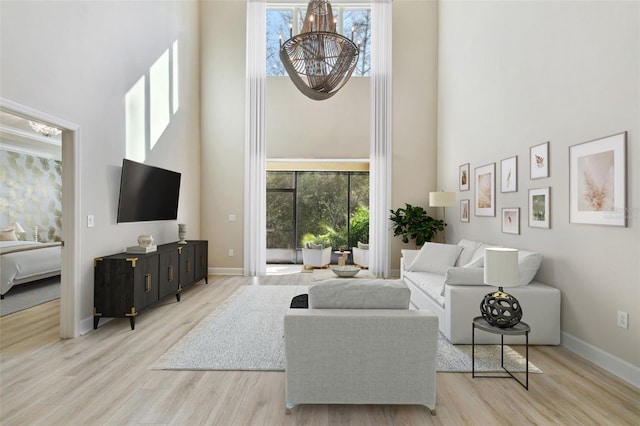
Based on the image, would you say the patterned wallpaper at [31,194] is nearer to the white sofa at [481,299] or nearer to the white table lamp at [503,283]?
the white sofa at [481,299]

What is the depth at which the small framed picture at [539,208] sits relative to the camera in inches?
146

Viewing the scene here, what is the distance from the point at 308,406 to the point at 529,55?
164 inches

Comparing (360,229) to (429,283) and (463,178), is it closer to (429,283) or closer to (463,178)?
(463,178)

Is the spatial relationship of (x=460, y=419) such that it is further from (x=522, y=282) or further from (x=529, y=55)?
(x=529, y=55)

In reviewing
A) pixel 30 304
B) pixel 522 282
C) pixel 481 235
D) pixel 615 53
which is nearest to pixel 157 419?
pixel 522 282

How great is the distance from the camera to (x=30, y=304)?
483cm

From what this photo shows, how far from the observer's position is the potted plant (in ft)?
21.7

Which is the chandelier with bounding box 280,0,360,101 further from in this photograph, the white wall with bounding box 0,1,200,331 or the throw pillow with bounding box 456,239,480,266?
the throw pillow with bounding box 456,239,480,266

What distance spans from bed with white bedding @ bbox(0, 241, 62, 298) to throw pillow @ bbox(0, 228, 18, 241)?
0.54 m

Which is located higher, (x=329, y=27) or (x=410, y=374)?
(x=329, y=27)

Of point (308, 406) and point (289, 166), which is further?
point (289, 166)

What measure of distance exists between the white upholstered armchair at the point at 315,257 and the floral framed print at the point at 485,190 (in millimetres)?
3437

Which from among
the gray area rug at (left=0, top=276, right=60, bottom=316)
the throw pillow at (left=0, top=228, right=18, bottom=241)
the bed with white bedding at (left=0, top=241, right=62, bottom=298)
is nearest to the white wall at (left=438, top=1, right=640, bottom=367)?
the gray area rug at (left=0, top=276, right=60, bottom=316)

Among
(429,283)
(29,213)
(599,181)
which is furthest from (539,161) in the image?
(29,213)
